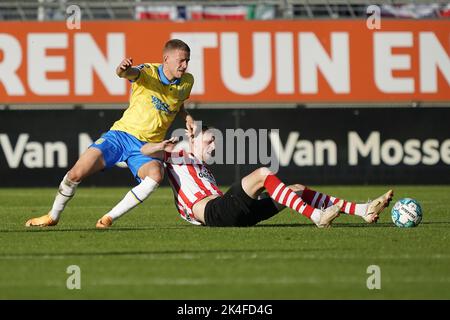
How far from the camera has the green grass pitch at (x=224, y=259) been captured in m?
7.36

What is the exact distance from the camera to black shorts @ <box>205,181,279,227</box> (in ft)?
35.5

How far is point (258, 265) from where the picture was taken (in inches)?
334

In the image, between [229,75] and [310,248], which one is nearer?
[310,248]

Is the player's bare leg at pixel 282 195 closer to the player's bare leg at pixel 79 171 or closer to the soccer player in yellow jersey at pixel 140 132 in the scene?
the soccer player in yellow jersey at pixel 140 132

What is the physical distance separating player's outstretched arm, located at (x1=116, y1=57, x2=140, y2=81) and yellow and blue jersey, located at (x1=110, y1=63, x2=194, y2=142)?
194 mm

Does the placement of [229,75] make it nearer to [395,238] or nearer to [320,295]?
[395,238]

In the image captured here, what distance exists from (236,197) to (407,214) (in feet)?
6.54

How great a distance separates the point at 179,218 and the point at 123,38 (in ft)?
29.9

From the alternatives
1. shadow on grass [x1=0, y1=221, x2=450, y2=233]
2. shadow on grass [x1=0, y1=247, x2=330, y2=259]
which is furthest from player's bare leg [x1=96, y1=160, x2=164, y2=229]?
shadow on grass [x1=0, y1=247, x2=330, y2=259]

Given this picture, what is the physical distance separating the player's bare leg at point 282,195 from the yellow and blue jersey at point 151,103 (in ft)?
5.55

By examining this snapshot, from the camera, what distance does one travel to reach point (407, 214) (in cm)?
1148

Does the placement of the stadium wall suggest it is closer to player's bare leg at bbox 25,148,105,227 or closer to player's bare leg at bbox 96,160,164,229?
player's bare leg at bbox 96,160,164,229

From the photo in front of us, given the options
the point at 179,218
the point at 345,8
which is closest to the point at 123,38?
the point at 345,8
